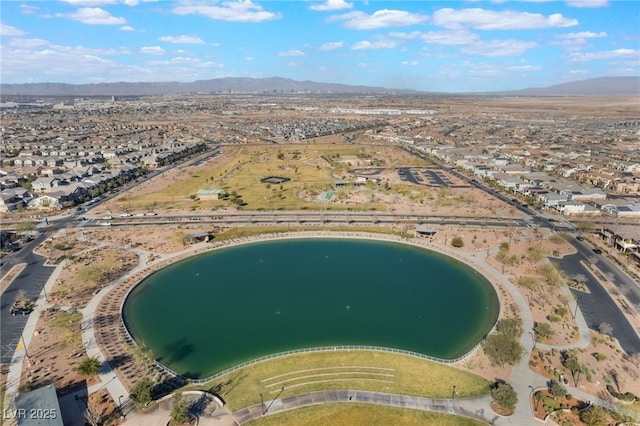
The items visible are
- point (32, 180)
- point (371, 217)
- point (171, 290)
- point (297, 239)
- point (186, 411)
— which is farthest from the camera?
point (32, 180)

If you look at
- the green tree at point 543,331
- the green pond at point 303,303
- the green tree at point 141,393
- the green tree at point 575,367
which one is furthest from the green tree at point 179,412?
the green tree at point 543,331

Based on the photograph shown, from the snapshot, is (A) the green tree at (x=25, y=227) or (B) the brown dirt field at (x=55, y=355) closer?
(B) the brown dirt field at (x=55, y=355)

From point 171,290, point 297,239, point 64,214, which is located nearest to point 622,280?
point 297,239

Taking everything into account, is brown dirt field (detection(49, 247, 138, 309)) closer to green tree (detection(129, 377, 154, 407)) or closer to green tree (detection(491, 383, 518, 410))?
green tree (detection(129, 377, 154, 407))

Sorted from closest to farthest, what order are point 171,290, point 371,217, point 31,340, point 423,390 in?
point 423,390, point 31,340, point 171,290, point 371,217

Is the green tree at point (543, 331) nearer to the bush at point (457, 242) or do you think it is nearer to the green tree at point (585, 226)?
the bush at point (457, 242)

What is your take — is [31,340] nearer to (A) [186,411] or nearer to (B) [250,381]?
(A) [186,411]

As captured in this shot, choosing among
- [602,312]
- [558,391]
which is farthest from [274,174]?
[558,391]
